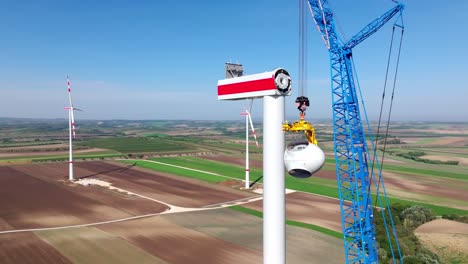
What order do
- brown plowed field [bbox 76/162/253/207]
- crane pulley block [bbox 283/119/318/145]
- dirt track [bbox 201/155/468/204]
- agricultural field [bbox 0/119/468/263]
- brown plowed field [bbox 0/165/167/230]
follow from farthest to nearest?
dirt track [bbox 201/155/468/204]
brown plowed field [bbox 76/162/253/207]
brown plowed field [bbox 0/165/167/230]
agricultural field [bbox 0/119/468/263]
crane pulley block [bbox 283/119/318/145]

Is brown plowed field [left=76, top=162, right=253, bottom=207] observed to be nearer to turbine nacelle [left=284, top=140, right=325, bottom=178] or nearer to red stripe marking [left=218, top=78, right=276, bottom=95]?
red stripe marking [left=218, top=78, right=276, bottom=95]

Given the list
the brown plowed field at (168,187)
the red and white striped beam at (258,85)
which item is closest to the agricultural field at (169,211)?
the brown plowed field at (168,187)

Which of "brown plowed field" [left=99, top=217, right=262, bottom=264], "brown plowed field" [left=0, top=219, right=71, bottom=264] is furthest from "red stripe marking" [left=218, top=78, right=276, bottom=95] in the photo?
"brown plowed field" [left=0, top=219, right=71, bottom=264]

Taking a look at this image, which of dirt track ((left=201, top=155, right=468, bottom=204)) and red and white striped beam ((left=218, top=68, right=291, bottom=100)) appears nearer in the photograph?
red and white striped beam ((left=218, top=68, right=291, bottom=100))

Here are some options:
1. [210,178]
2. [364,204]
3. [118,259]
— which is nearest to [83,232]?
[118,259]

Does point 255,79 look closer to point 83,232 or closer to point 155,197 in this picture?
point 83,232

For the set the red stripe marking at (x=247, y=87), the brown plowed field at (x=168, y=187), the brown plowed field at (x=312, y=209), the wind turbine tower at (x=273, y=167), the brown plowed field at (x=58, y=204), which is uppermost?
the red stripe marking at (x=247, y=87)

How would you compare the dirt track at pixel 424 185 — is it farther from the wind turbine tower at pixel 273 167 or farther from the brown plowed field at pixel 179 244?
the wind turbine tower at pixel 273 167
